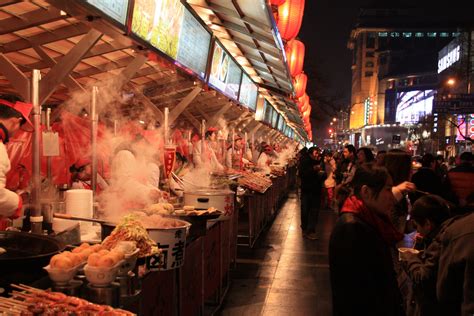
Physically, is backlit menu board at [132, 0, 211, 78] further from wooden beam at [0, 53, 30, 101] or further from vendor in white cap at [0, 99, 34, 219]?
vendor in white cap at [0, 99, 34, 219]

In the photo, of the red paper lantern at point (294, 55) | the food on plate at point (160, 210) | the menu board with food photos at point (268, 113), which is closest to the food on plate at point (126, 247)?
the food on plate at point (160, 210)

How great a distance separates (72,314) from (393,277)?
6.25ft

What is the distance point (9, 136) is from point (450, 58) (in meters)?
Answer: 52.5

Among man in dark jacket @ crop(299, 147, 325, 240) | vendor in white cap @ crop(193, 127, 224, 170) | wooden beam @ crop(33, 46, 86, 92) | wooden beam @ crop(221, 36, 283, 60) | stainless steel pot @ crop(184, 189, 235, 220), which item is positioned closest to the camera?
stainless steel pot @ crop(184, 189, 235, 220)

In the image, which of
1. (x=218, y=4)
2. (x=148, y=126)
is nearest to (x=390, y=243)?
(x=218, y=4)

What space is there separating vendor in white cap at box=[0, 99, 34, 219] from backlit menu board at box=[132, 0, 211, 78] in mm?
1398

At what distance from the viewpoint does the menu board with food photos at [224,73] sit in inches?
328

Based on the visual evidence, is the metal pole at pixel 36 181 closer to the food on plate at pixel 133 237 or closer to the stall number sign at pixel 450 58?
the food on plate at pixel 133 237

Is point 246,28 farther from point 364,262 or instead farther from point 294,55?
point 364,262

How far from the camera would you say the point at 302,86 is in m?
18.6

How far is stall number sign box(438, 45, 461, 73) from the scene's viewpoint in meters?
45.5

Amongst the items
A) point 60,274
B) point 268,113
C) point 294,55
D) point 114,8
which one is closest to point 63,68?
point 114,8

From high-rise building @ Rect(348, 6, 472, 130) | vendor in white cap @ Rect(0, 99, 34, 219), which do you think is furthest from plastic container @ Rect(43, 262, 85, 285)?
high-rise building @ Rect(348, 6, 472, 130)

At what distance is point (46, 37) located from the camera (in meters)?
5.60
